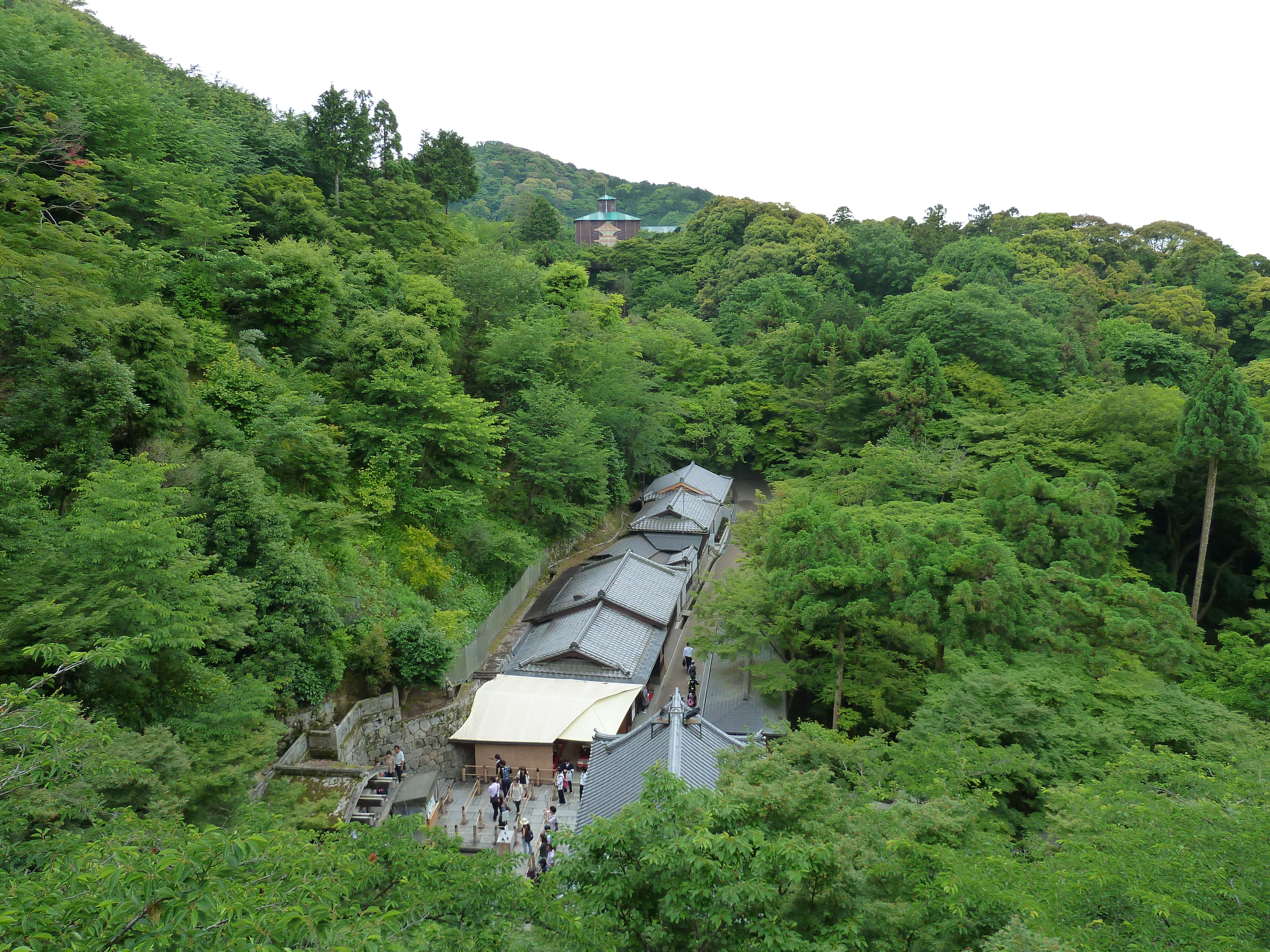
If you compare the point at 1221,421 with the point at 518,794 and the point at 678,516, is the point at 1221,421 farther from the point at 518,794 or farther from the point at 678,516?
the point at 518,794

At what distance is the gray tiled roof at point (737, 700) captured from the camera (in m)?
15.4

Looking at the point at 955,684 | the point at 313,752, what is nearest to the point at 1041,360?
the point at 955,684

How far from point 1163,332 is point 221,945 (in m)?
36.0

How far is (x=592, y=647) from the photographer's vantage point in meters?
17.7

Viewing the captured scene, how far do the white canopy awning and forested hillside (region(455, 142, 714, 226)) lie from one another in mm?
78965

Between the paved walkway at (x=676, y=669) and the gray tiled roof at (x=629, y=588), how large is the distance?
2.97ft

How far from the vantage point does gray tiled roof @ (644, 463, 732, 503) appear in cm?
3041

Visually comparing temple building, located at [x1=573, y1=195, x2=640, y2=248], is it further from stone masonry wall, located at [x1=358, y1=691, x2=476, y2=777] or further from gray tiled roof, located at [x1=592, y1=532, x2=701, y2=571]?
stone masonry wall, located at [x1=358, y1=691, x2=476, y2=777]

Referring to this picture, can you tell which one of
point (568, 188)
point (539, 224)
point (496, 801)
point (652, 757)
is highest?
point (568, 188)

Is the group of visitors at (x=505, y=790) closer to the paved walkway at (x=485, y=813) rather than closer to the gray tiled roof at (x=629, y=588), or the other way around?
the paved walkway at (x=485, y=813)

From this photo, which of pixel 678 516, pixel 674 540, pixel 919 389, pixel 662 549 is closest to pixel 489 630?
pixel 662 549

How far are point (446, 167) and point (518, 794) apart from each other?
32.4 metres

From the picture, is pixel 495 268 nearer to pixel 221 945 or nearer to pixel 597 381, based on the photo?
pixel 597 381

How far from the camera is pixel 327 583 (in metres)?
13.9
